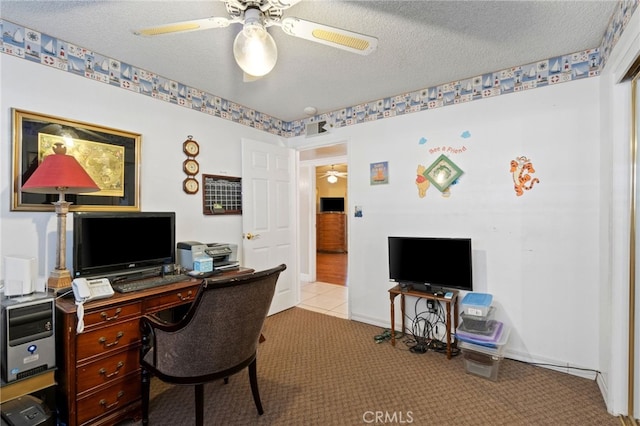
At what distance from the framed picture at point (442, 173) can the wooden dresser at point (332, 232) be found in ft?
19.6

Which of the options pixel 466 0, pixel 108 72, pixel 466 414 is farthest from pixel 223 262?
pixel 466 0

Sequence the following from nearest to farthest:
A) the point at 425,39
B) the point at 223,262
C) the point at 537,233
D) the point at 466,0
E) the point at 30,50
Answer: the point at 466,0
the point at 30,50
the point at 425,39
the point at 537,233
the point at 223,262

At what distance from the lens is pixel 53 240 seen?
203cm

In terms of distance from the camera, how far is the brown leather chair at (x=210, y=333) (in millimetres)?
1518

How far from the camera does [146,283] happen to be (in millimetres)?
2064

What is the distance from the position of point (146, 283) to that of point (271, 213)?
1.79 m

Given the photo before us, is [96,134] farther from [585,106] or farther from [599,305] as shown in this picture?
[599,305]

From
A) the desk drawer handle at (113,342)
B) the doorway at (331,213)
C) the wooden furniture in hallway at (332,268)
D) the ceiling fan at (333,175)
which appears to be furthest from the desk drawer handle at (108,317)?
the ceiling fan at (333,175)

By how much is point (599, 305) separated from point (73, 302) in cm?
355

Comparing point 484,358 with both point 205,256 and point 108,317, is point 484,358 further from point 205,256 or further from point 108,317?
point 108,317

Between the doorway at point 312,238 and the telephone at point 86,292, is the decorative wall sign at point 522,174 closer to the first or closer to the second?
the doorway at point 312,238

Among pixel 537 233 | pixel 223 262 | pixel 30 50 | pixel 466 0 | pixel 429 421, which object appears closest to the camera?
pixel 466 0

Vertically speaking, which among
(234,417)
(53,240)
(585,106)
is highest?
(585,106)

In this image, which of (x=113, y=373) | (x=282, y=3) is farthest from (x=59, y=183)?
(x=282, y=3)
